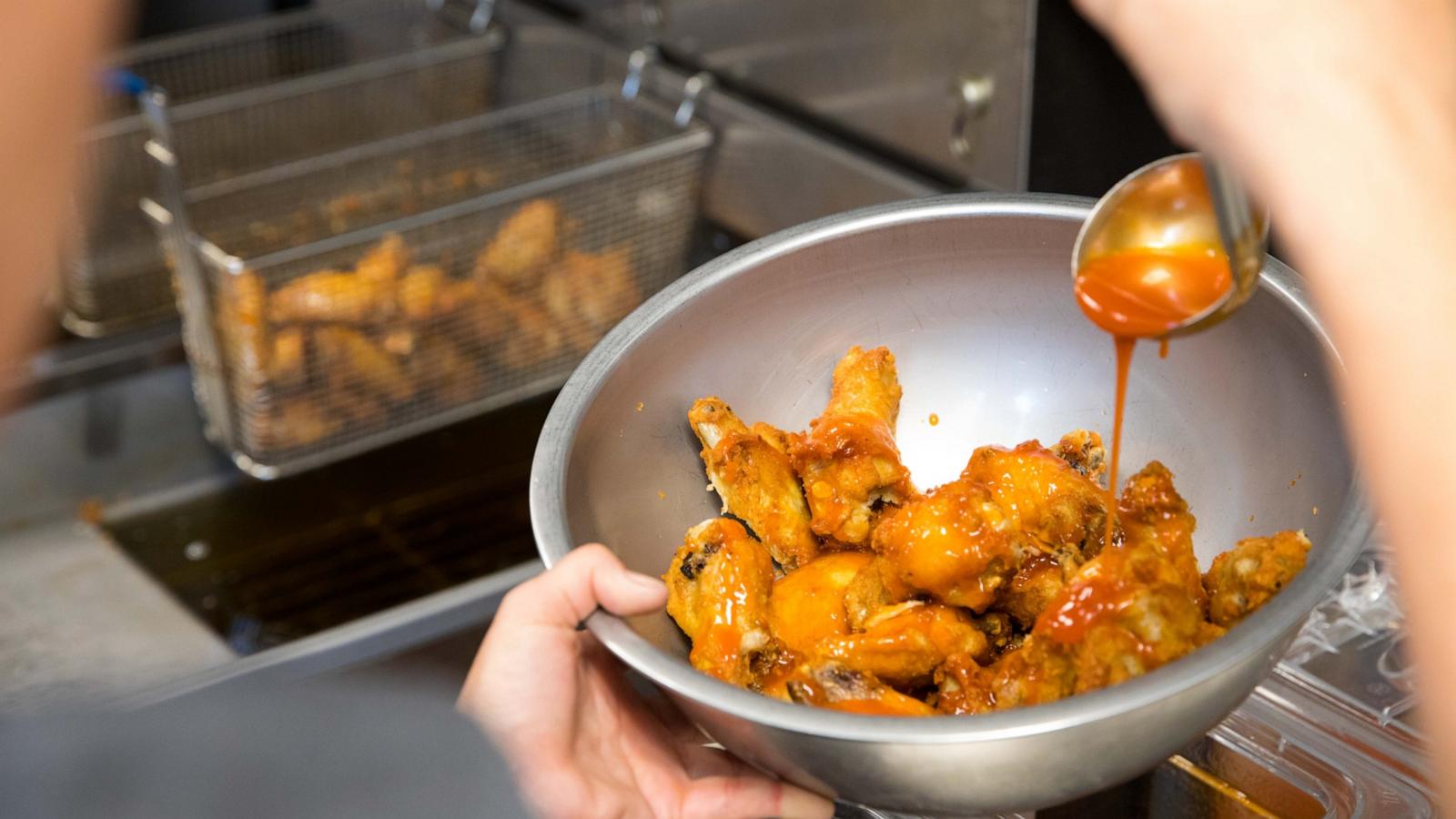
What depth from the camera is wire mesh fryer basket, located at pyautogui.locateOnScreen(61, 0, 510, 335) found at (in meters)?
2.52

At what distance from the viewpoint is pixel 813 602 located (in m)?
1.07

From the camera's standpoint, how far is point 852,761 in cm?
83

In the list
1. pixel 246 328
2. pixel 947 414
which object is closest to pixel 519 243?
pixel 246 328

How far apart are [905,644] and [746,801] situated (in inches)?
8.5

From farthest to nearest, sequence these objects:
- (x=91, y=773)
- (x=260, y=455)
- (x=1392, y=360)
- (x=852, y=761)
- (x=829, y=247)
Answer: (x=260, y=455)
(x=829, y=247)
(x=852, y=761)
(x=1392, y=360)
(x=91, y=773)

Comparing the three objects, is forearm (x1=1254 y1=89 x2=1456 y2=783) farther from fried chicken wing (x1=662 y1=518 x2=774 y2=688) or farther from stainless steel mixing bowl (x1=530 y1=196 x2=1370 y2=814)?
fried chicken wing (x1=662 y1=518 x2=774 y2=688)

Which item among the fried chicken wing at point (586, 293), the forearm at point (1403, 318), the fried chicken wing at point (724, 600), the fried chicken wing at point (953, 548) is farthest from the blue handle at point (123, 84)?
the forearm at point (1403, 318)

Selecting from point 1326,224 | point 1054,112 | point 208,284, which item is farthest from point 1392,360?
point 208,284

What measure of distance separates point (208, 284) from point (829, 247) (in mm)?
1230

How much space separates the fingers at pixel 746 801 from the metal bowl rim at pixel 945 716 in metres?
0.23

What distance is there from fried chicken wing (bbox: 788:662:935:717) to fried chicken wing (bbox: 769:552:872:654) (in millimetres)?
80

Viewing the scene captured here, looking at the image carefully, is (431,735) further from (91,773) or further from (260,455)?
(260,455)

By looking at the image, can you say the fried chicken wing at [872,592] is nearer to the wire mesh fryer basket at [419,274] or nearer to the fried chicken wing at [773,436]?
the fried chicken wing at [773,436]

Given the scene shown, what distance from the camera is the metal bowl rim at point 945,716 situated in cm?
79
